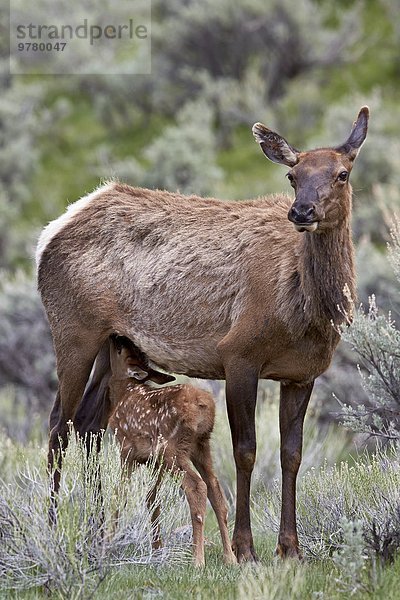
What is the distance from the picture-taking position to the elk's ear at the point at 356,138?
6.39 m

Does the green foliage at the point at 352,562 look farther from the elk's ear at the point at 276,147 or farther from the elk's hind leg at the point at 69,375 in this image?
the elk's hind leg at the point at 69,375

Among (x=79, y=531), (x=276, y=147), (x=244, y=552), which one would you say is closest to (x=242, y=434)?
(x=244, y=552)

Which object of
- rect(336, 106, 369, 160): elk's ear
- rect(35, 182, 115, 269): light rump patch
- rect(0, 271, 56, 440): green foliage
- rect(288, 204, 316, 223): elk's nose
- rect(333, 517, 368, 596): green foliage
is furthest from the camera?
rect(0, 271, 56, 440): green foliage

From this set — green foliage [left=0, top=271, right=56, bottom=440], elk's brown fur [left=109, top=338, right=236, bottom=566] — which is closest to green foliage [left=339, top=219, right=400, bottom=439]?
elk's brown fur [left=109, top=338, right=236, bottom=566]

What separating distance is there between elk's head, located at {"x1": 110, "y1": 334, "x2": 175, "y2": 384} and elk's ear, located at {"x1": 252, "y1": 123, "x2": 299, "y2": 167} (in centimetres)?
174

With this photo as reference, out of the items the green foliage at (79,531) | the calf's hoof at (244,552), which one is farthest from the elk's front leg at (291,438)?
the green foliage at (79,531)

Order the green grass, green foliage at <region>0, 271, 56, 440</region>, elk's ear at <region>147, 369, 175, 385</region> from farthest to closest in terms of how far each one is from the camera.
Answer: green foliage at <region>0, 271, 56, 440</region> → elk's ear at <region>147, 369, 175, 385</region> → the green grass

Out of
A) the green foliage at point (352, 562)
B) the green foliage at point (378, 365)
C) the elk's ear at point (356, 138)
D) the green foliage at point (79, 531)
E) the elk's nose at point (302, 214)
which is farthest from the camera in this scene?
the elk's ear at point (356, 138)

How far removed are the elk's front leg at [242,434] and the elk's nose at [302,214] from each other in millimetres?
1025

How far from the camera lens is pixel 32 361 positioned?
13688 millimetres

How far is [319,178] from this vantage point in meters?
6.11

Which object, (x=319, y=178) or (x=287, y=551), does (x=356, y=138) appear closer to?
(x=319, y=178)

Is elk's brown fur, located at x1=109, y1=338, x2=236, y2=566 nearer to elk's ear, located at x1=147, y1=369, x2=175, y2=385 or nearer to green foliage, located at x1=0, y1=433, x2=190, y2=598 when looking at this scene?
green foliage, located at x1=0, y1=433, x2=190, y2=598

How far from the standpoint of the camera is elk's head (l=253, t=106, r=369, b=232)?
5.95 meters
